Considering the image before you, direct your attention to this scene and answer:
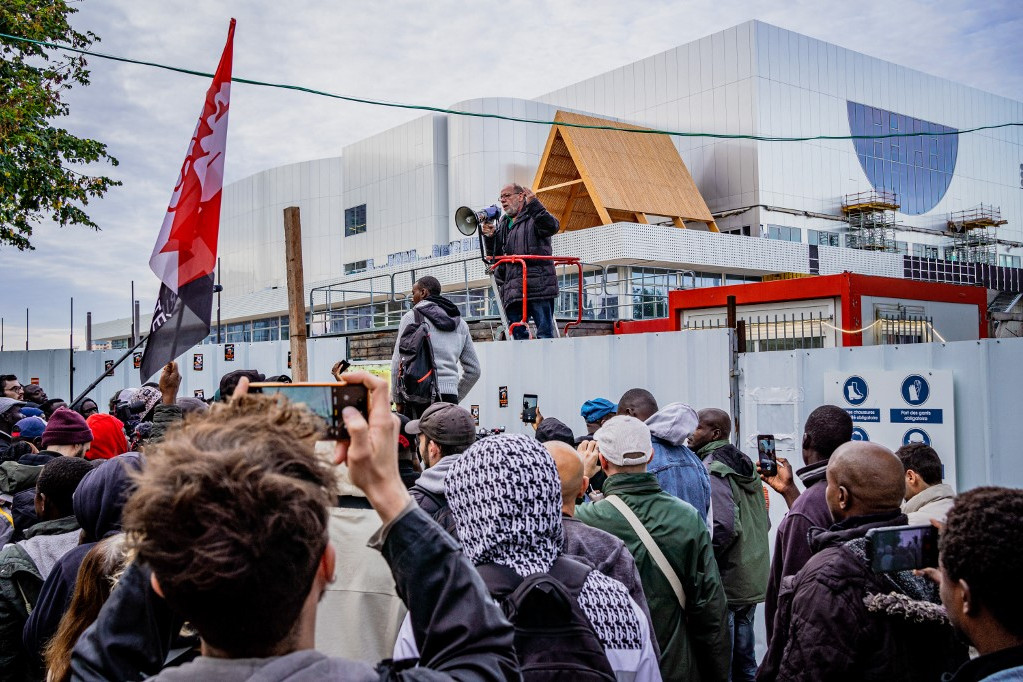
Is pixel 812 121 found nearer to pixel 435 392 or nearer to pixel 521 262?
pixel 521 262

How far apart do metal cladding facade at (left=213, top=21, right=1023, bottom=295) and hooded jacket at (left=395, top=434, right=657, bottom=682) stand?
3274cm

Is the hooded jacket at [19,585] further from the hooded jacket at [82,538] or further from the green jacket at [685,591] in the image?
the green jacket at [685,591]

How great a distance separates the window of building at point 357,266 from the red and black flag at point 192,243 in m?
35.0

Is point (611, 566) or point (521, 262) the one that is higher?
point (521, 262)

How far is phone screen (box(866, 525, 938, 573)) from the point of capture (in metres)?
2.56

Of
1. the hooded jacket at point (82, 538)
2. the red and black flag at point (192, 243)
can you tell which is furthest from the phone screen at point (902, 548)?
the red and black flag at point (192, 243)

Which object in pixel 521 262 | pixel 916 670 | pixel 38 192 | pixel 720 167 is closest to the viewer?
pixel 916 670

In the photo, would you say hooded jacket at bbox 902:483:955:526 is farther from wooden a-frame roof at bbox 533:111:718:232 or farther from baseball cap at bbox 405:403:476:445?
wooden a-frame roof at bbox 533:111:718:232

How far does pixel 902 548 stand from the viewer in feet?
8.49

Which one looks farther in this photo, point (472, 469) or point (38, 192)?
point (38, 192)

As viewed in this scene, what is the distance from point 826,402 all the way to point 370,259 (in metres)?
34.8

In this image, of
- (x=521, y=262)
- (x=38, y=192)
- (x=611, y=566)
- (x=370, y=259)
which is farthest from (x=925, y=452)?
(x=370, y=259)

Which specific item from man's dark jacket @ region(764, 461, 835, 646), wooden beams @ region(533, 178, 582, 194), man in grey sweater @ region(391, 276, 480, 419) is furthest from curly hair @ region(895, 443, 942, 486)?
wooden beams @ region(533, 178, 582, 194)

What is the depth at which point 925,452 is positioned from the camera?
448 cm
